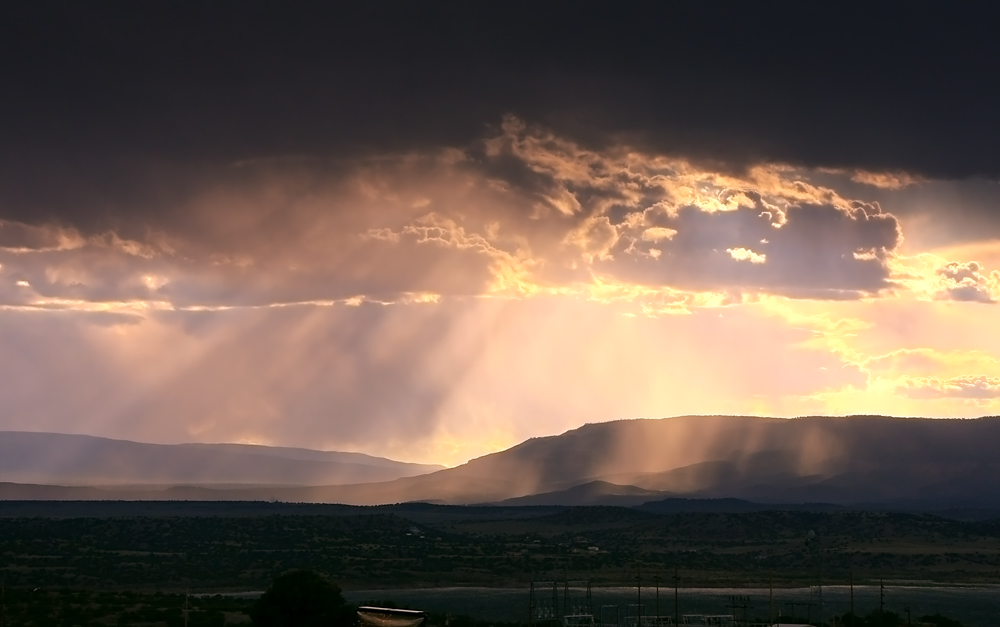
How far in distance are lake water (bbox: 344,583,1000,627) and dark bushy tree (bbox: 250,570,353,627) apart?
1832 centimetres

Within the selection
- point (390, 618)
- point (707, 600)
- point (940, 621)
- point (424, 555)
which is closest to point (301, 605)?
point (390, 618)

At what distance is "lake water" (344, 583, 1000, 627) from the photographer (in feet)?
285

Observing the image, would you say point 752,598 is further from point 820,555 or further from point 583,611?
point 820,555

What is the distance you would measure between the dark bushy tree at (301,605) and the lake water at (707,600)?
18.3 meters

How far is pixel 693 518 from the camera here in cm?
17888

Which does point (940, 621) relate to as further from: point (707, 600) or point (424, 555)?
point (424, 555)

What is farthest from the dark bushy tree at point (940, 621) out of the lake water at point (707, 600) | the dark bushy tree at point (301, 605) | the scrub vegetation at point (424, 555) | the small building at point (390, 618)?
the small building at point (390, 618)

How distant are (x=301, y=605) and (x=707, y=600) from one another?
37762 mm

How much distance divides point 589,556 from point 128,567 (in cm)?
3878

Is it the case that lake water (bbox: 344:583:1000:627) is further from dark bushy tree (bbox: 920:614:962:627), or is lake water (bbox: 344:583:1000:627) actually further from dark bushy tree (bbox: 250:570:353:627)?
dark bushy tree (bbox: 250:570:353:627)

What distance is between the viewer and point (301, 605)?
64438mm

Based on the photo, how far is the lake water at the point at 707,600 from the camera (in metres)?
86.9

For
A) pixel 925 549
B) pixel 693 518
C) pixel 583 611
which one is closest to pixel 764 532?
pixel 693 518

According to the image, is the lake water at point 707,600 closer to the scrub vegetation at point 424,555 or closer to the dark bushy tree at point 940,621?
the dark bushy tree at point 940,621
